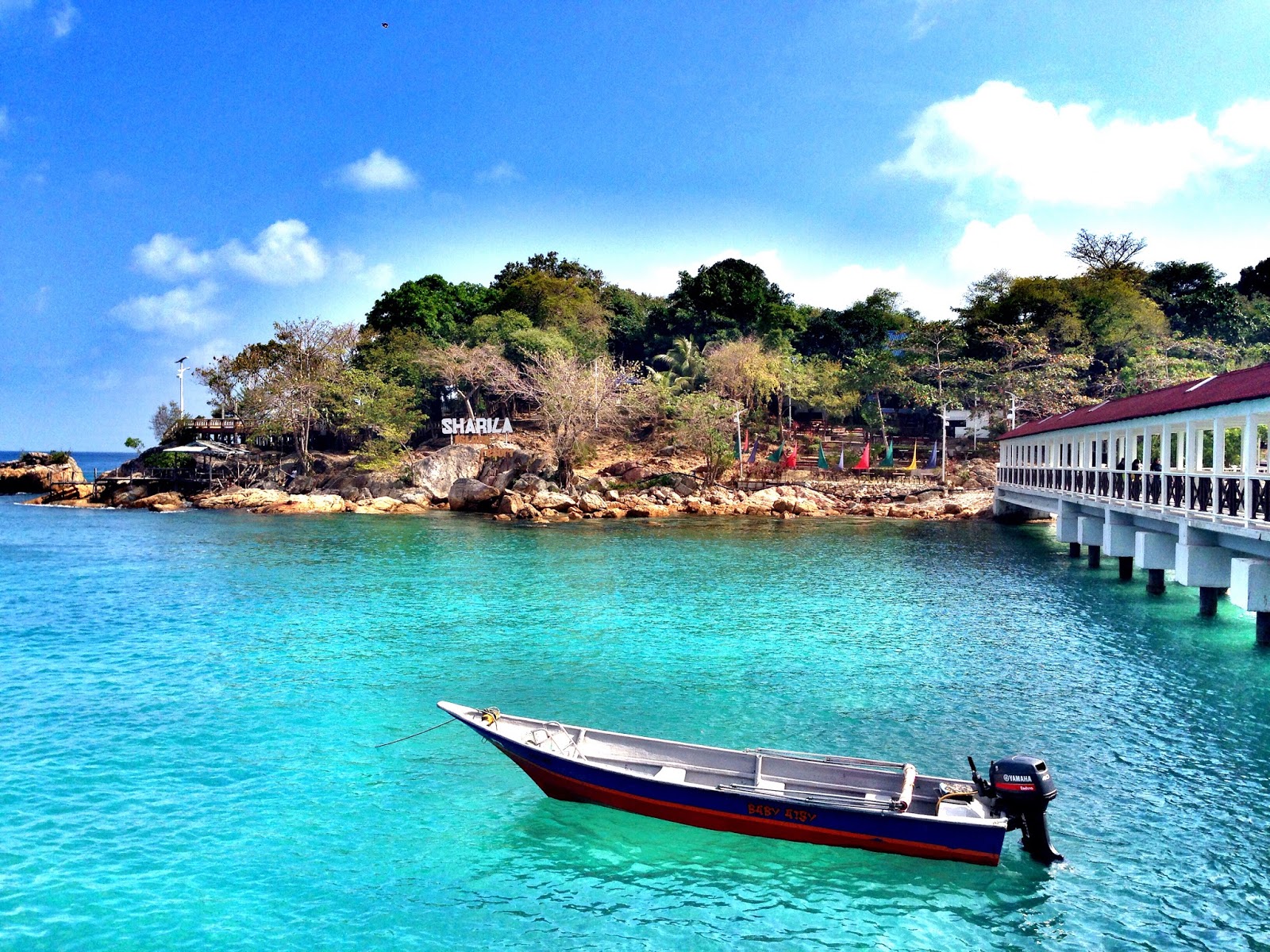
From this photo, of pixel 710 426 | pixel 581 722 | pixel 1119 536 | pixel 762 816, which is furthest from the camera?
pixel 710 426

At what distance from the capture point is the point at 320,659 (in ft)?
58.5

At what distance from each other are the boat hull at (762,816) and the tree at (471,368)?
43743 mm

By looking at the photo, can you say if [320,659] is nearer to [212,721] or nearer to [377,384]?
[212,721]

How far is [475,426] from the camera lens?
57906 mm

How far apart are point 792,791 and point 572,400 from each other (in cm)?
3998

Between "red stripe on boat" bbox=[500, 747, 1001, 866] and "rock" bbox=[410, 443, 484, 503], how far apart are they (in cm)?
4216

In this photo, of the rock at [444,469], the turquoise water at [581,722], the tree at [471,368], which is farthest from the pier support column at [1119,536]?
the rock at [444,469]

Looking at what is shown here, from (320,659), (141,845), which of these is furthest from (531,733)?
(320,659)

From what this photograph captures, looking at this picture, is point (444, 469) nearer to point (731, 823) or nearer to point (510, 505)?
point (510, 505)

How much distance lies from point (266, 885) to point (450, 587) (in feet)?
55.5

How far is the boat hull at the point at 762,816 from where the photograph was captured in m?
9.01

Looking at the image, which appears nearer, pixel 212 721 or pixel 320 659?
pixel 212 721

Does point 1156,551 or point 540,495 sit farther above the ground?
point 540,495

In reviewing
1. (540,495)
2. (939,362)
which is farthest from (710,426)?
(939,362)
